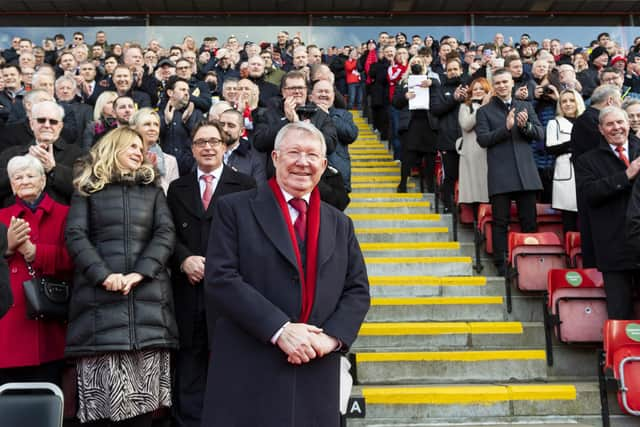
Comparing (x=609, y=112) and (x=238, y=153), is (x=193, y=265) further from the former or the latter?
(x=609, y=112)

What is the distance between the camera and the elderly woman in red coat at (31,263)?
318 cm

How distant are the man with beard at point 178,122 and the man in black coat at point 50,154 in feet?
3.93

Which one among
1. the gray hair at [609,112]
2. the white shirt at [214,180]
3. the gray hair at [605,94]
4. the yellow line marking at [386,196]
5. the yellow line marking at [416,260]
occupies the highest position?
the gray hair at [605,94]

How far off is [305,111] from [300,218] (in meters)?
2.07

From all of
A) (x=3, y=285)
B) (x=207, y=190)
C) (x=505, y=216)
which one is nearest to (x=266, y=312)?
(x=3, y=285)

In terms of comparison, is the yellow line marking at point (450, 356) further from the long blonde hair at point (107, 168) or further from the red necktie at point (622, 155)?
the long blonde hair at point (107, 168)

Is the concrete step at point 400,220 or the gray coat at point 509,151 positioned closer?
the gray coat at point 509,151

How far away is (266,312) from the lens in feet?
7.00

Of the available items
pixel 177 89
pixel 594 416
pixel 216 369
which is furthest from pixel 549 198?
pixel 216 369

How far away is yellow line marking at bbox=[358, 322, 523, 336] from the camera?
14.8ft

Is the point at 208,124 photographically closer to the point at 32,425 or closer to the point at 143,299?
the point at 143,299

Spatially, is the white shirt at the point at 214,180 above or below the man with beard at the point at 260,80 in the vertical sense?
below

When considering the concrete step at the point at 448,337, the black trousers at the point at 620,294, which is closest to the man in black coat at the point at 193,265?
the concrete step at the point at 448,337

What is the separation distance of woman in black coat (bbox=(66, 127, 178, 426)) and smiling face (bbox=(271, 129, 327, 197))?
112 centimetres
